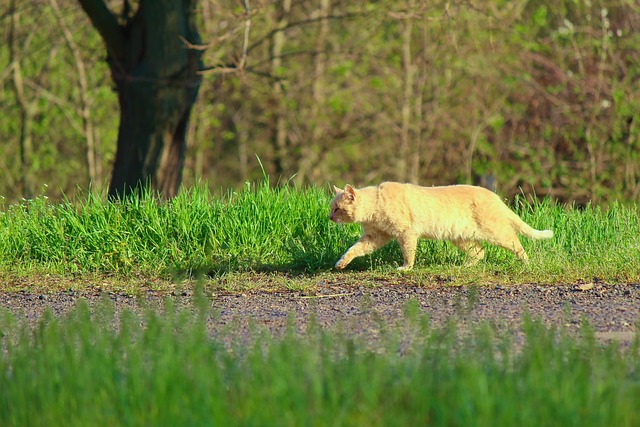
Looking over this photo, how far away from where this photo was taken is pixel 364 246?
7.45m

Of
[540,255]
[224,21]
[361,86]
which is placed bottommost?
[540,255]

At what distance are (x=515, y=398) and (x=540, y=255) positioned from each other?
4.05 meters

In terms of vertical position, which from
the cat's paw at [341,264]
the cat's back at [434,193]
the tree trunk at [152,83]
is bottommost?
the cat's paw at [341,264]

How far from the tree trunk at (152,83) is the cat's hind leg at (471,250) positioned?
4276 mm

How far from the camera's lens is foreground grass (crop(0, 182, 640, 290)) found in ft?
25.0

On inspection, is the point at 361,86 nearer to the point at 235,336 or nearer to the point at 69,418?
the point at 235,336

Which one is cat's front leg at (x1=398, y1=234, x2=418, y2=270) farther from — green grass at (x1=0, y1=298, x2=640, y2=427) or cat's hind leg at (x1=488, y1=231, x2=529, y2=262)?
green grass at (x1=0, y1=298, x2=640, y2=427)

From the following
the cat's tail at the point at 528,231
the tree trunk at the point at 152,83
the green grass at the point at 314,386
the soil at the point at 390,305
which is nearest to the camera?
the green grass at the point at 314,386

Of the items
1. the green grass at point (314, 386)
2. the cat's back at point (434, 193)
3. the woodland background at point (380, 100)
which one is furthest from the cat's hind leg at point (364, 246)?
the woodland background at point (380, 100)

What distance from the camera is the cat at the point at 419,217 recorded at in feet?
24.1

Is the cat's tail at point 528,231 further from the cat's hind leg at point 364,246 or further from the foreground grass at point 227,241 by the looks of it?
the cat's hind leg at point 364,246

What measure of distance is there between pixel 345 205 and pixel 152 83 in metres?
4.27

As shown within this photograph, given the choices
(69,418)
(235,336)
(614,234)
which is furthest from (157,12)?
(69,418)

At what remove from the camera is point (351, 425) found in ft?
11.6
